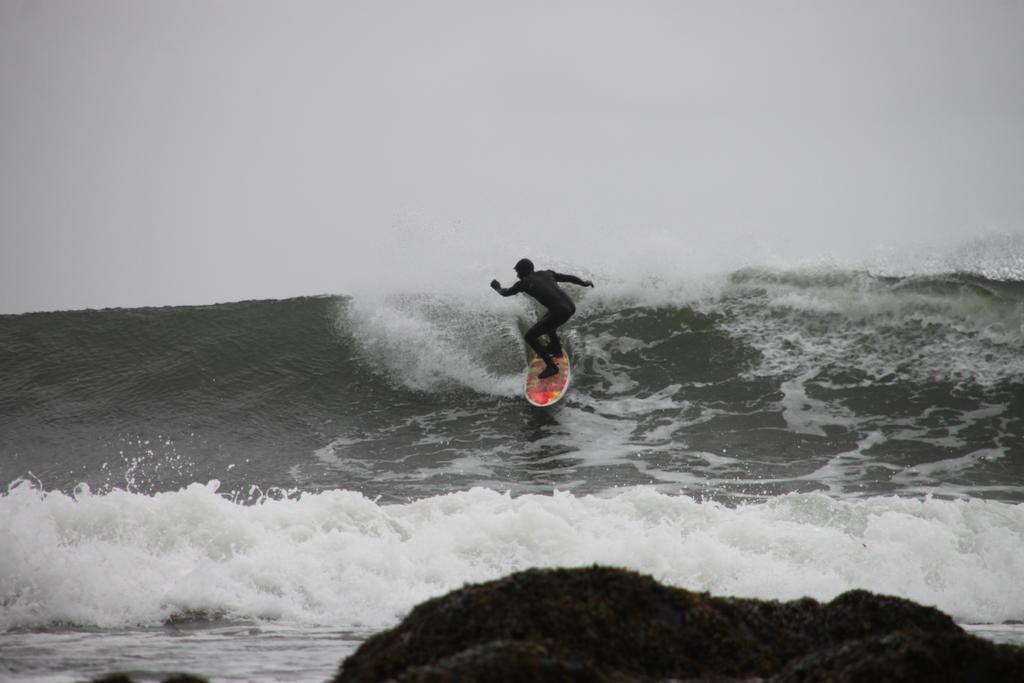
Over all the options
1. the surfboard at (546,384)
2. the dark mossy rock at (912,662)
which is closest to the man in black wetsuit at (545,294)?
the surfboard at (546,384)

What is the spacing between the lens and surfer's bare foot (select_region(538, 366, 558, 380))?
13.5m

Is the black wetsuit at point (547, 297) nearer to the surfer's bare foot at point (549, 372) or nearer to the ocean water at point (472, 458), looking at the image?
the surfer's bare foot at point (549, 372)

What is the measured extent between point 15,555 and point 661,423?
326 inches

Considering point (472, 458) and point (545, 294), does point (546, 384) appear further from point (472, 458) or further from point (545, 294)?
point (472, 458)

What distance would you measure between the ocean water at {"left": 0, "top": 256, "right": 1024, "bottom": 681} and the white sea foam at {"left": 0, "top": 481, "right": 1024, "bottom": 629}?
0.02m

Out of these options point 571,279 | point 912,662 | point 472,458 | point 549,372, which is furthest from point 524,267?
point 912,662

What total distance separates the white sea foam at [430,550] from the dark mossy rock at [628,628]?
2844 mm

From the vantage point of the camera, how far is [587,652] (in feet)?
9.95

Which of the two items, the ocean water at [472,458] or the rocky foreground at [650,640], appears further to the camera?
the ocean water at [472,458]

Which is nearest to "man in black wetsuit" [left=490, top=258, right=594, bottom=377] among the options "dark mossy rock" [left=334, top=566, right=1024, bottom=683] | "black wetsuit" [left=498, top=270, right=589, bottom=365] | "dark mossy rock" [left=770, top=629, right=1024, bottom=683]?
"black wetsuit" [left=498, top=270, right=589, bottom=365]

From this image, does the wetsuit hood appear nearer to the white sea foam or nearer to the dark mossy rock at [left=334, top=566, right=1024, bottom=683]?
the white sea foam

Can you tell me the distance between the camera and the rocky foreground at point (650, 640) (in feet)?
8.82

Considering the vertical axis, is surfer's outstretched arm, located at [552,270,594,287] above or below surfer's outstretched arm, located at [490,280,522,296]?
above

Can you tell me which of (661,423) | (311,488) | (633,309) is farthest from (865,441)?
(311,488)
